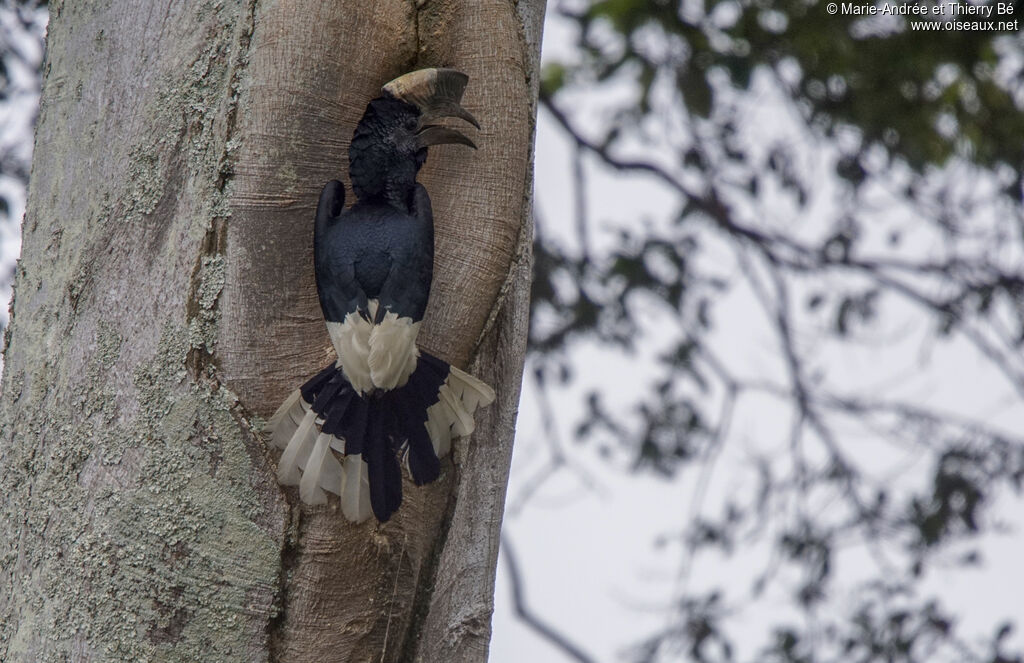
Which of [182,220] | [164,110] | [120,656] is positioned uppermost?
[164,110]

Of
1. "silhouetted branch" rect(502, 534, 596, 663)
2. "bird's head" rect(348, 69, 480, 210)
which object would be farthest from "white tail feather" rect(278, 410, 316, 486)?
"silhouetted branch" rect(502, 534, 596, 663)

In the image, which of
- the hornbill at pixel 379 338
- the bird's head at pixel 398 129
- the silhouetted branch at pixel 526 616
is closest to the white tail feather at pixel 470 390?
the hornbill at pixel 379 338

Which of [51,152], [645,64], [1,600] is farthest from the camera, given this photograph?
[645,64]

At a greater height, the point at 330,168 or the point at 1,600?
the point at 330,168

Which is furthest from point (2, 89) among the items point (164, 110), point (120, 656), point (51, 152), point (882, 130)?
point (882, 130)

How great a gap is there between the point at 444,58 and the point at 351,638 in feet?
2.35

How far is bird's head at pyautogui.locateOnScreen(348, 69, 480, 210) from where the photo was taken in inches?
51.5

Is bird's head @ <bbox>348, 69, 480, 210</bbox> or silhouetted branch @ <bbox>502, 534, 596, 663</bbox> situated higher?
bird's head @ <bbox>348, 69, 480, 210</bbox>

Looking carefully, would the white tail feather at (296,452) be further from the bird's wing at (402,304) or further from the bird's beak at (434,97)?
the bird's beak at (434,97)

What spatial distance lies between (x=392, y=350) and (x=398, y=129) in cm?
27

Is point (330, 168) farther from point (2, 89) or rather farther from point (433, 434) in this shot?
point (2, 89)

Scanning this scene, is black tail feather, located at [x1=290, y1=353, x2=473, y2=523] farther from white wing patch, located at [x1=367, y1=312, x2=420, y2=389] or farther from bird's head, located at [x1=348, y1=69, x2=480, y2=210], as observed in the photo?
bird's head, located at [x1=348, y1=69, x2=480, y2=210]

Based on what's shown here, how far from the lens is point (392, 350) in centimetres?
126

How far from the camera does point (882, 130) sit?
3451 mm
